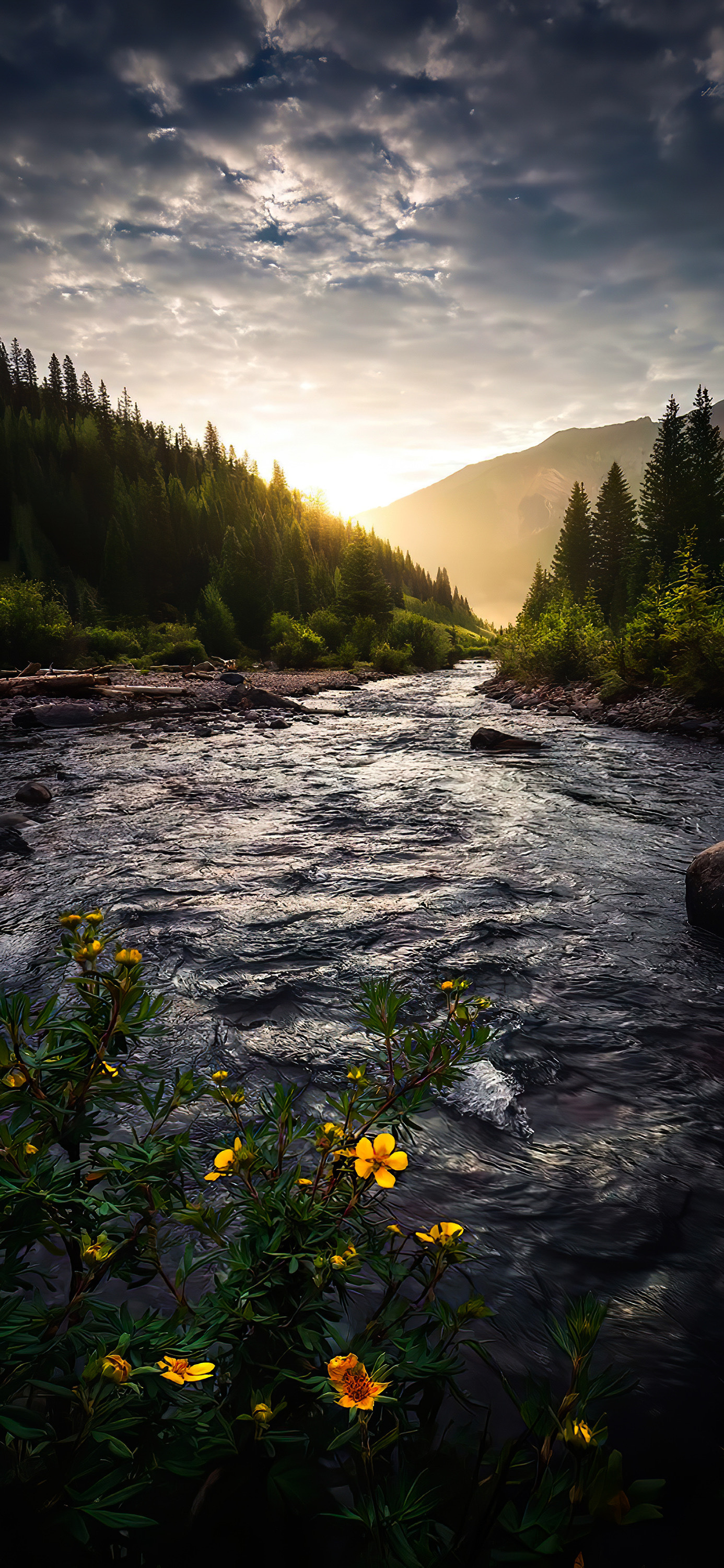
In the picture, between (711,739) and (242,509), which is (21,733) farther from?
(242,509)

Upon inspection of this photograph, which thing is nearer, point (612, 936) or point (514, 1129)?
point (514, 1129)

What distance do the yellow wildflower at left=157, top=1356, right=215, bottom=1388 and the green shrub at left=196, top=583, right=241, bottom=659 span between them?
2049 inches

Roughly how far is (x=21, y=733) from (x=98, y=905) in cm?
1357

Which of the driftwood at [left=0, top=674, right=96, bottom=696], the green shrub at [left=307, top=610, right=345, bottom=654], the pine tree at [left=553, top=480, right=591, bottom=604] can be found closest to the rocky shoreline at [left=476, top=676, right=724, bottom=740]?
the driftwood at [left=0, top=674, right=96, bottom=696]

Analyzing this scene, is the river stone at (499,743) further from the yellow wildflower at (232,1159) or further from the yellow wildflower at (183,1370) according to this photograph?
the yellow wildflower at (183,1370)

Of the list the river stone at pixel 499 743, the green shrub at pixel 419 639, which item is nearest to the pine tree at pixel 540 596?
the green shrub at pixel 419 639

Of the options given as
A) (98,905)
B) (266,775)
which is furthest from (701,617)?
(98,905)

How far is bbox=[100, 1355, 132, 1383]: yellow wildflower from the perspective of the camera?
108 centimetres

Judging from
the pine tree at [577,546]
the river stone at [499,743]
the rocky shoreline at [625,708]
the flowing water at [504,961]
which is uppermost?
the pine tree at [577,546]

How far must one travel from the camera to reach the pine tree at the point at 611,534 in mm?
59781

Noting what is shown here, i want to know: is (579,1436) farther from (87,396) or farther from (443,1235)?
(87,396)

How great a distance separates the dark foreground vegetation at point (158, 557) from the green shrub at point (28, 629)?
7cm

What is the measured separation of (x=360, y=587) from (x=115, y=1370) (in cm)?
5593

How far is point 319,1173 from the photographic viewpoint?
1727 millimetres
